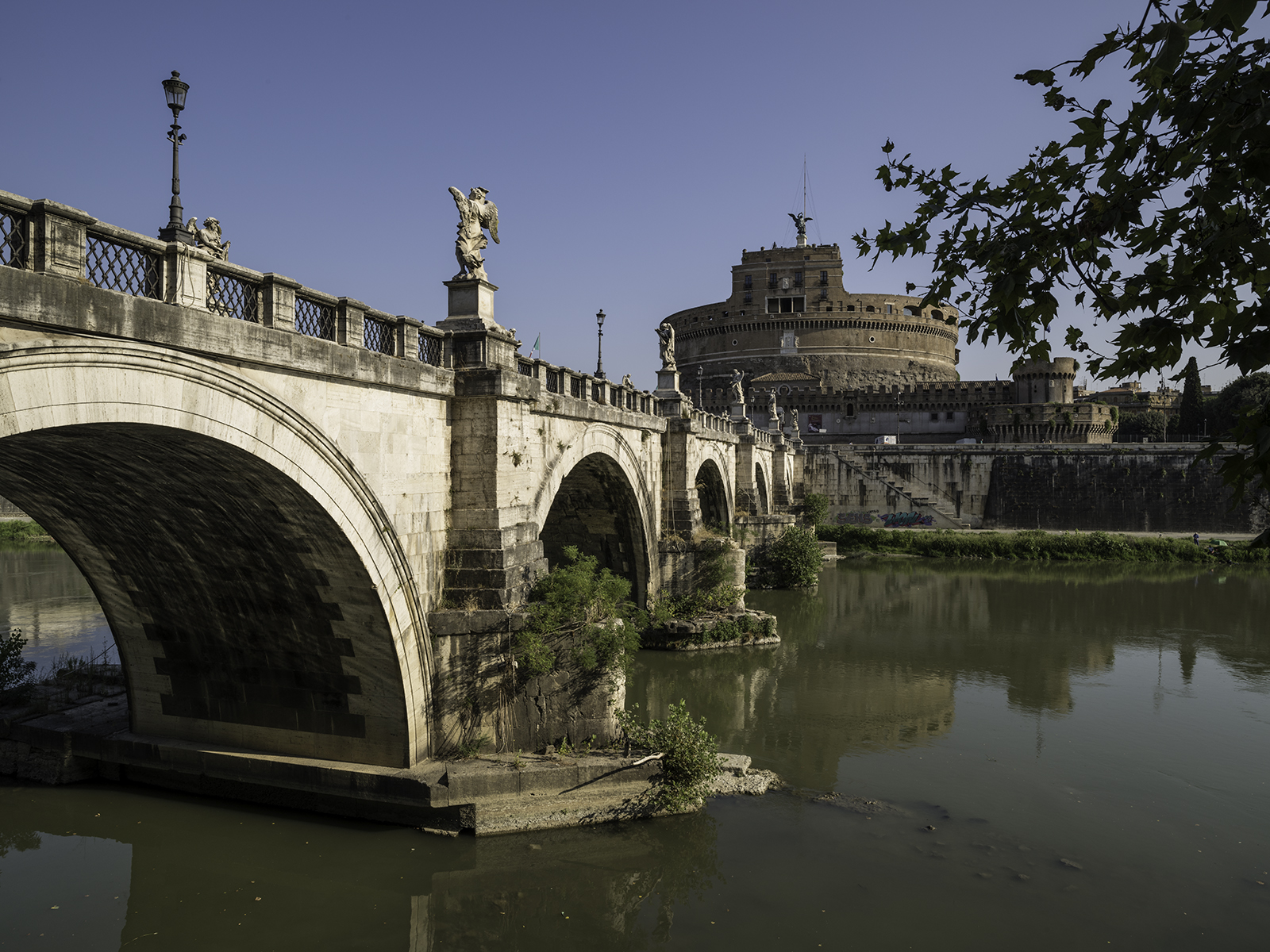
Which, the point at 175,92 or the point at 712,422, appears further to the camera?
the point at 712,422

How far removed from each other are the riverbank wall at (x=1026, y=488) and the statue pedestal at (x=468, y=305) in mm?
39315

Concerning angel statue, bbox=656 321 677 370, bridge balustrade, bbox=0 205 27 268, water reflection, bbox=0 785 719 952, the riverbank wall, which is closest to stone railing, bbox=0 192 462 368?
bridge balustrade, bbox=0 205 27 268

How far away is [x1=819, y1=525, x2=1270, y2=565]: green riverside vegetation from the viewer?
36469mm

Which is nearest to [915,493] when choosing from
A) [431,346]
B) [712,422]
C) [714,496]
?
[714,496]

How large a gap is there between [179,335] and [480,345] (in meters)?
4.41

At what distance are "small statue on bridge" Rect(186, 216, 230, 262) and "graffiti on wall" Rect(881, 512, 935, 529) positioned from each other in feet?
147

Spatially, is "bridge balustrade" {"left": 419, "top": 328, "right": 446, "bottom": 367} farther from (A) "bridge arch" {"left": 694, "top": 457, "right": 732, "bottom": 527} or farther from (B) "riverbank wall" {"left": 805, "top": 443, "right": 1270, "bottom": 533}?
(B) "riverbank wall" {"left": 805, "top": 443, "right": 1270, "bottom": 533}

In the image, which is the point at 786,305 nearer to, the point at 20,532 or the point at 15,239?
the point at 20,532

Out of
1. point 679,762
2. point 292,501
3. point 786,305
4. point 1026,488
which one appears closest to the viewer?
point 292,501

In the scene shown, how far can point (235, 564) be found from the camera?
31.6ft

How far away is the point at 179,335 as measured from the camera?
6.68 metres

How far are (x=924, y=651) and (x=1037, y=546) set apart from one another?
68.2ft

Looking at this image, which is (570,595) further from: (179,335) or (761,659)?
(761,659)

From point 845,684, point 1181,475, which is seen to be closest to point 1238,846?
point 845,684
